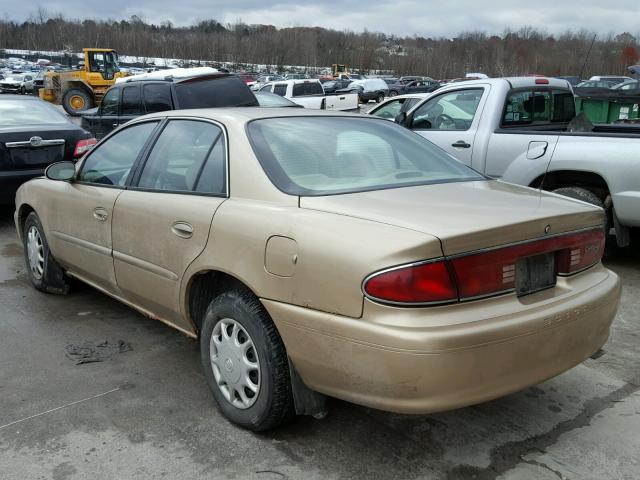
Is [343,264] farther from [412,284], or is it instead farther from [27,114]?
[27,114]

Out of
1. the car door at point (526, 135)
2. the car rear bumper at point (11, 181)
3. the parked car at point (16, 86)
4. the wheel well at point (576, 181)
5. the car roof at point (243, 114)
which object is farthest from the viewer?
the parked car at point (16, 86)

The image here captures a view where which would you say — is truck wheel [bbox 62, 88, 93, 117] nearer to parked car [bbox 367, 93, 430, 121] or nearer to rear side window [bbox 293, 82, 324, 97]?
rear side window [bbox 293, 82, 324, 97]

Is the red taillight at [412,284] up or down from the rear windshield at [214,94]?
down

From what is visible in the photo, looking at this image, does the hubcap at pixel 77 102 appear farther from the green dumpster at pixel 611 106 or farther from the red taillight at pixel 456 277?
the red taillight at pixel 456 277

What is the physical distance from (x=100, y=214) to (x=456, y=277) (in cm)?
254

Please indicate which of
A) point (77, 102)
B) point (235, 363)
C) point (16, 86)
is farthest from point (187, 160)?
point (16, 86)

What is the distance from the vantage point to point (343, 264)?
2.44m

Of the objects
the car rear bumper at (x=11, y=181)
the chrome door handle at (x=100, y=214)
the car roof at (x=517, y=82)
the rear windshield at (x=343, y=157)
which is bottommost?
the car rear bumper at (x=11, y=181)

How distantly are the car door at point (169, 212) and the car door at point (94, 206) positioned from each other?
157 millimetres

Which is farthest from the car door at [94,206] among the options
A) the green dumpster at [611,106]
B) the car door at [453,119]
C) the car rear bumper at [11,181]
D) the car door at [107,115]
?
the green dumpster at [611,106]

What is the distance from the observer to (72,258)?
14.6 ft

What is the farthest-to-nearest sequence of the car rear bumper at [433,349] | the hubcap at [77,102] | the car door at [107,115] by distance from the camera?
the hubcap at [77,102] < the car door at [107,115] < the car rear bumper at [433,349]

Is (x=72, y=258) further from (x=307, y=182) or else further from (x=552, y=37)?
(x=552, y=37)

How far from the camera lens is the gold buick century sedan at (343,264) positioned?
2371 mm
